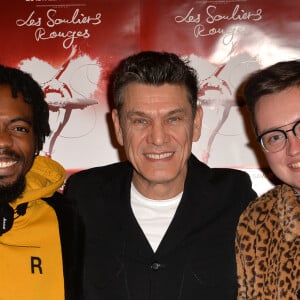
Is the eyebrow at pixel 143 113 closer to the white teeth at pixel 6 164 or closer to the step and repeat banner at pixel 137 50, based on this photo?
the white teeth at pixel 6 164

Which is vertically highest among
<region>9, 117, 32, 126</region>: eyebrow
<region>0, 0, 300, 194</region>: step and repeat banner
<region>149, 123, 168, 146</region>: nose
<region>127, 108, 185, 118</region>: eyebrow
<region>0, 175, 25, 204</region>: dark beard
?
<region>0, 0, 300, 194</region>: step and repeat banner

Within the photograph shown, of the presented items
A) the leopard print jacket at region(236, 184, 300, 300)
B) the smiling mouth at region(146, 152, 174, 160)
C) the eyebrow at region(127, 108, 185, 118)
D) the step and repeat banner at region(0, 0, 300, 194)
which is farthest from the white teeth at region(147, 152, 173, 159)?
the step and repeat banner at region(0, 0, 300, 194)

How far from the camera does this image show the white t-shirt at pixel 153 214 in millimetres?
2010

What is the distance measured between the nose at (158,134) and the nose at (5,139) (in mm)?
513

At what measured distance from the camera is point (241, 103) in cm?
272

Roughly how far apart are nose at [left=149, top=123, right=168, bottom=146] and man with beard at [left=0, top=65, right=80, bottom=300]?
41cm

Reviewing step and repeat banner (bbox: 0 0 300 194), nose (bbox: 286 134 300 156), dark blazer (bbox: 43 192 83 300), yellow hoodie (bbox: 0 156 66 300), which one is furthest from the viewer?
step and repeat banner (bbox: 0 0 300 194)

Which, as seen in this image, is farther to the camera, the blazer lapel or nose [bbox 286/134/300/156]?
the blazer lapel

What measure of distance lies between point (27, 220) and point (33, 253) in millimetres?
128

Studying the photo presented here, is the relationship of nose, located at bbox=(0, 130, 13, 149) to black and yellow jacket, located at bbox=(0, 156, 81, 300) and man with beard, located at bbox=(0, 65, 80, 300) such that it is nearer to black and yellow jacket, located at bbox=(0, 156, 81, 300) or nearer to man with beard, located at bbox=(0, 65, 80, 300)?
man with beard, located at bbox=(0, 65, 80, 300)

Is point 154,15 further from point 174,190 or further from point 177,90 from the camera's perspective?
point 174,190

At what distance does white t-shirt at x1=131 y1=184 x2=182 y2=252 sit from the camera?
2.01 metres

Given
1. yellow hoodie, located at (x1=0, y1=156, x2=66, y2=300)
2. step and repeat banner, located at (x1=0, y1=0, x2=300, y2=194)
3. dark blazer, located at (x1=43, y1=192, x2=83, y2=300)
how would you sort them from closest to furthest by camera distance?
yellow hoodie, located at (x1=0, y1=156, x2=66, y2=300) < dark blazer, located at (x1=43, y1=192, x2=83, y2=300) < step and repeat banner, located at (x1=0, y1=0, x2=300, y2=194)

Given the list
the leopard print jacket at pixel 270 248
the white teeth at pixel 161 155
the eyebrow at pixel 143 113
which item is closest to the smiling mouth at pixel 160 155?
the white teeth at pixel 161 155
